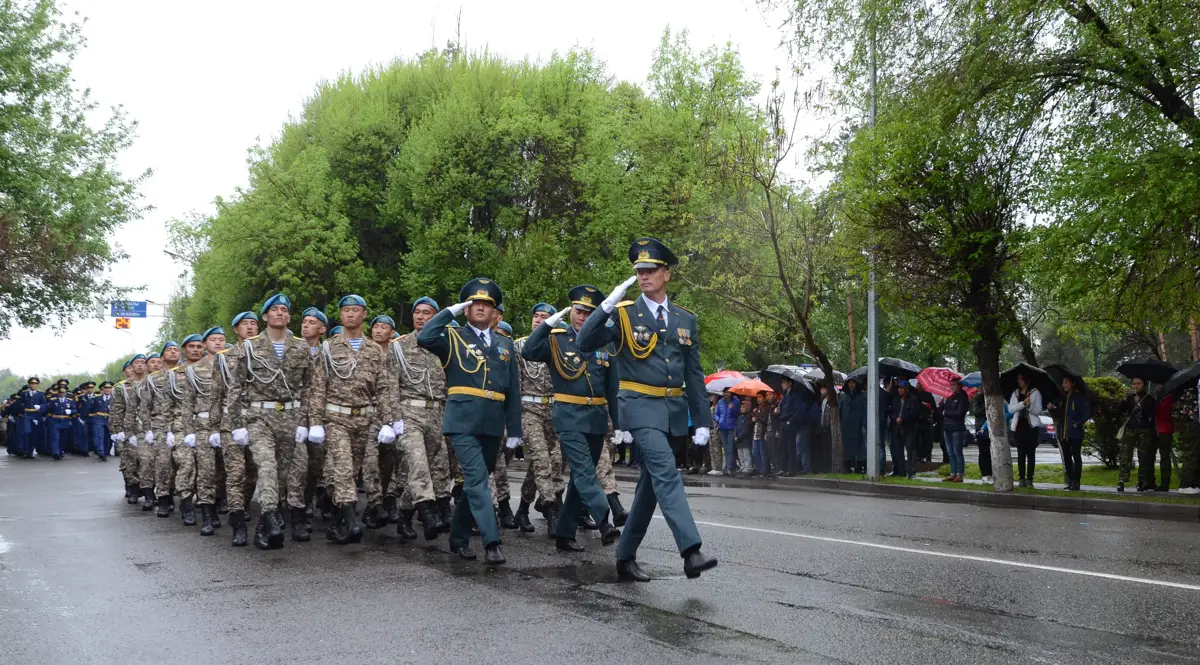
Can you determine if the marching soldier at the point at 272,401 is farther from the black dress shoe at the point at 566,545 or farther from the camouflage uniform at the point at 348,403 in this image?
the black dress shoe at the point at 566,545

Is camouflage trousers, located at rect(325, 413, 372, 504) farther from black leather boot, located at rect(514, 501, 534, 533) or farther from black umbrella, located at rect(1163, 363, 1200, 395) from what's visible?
black umbrella, located at rect(1163, 363, 1200, 395)

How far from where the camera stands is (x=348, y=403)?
10781 millimetres

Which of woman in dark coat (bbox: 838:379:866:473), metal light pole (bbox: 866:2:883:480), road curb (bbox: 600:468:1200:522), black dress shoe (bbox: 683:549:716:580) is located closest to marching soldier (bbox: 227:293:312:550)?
black dress shoe (bbox: 683:549:716:580)

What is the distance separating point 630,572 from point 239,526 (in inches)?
173

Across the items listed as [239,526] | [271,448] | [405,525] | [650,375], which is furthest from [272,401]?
[650,375]

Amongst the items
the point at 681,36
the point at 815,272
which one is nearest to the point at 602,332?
the point at 815,272

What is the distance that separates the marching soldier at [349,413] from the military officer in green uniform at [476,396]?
3.94 ft

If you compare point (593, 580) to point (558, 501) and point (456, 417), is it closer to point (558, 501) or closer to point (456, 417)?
point (456, 417)

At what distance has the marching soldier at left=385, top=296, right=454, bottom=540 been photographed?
10.5 metres

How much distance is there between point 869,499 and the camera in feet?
58.7

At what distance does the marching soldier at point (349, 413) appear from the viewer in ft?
34.4

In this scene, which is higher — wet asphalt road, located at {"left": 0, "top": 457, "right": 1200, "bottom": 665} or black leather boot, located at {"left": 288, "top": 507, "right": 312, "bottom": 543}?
black leather boot, located at {"left": 288, "top": 507, "right": 312, "bottom": 543}

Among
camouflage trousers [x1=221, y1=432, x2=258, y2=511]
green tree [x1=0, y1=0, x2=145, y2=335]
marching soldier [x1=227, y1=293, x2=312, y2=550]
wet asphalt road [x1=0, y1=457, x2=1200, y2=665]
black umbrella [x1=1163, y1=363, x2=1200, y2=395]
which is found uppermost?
green tree [x1=0, y1=0, x2=145, y2=335]

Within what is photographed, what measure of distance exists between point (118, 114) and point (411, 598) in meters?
30.7
